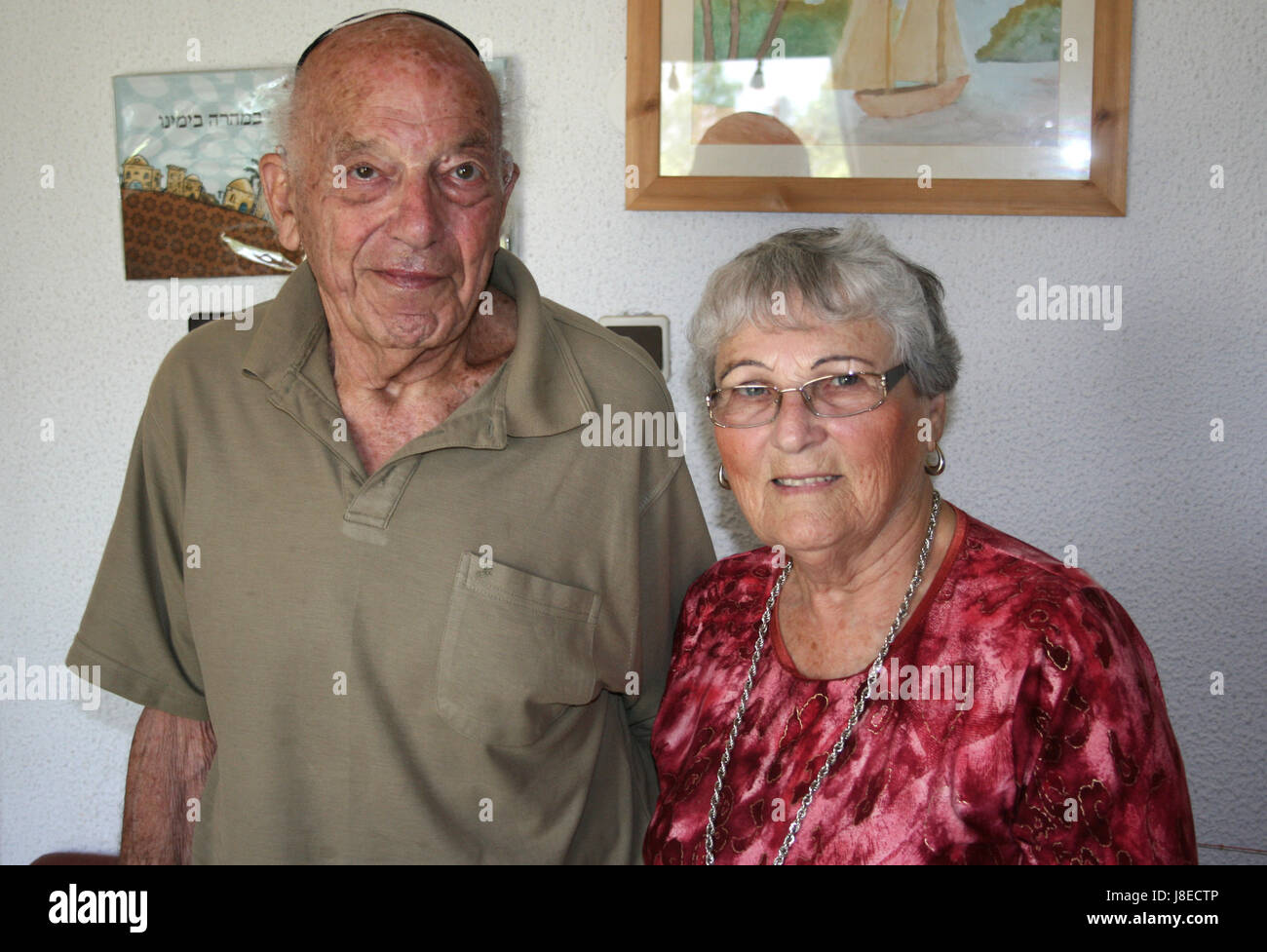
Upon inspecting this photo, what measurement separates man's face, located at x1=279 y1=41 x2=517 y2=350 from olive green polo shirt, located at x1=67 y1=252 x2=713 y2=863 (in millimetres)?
100

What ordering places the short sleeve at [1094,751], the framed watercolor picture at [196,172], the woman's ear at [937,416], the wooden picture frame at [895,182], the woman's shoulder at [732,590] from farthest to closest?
the framed watercolor picture at [196,172] < the wooden picture frame at [895,182] < the woman's shoulder at [732,590] < the woman's ear at [937,416] < the short sleeve at [1094,751]

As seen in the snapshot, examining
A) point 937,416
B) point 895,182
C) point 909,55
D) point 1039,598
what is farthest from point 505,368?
point 909,55

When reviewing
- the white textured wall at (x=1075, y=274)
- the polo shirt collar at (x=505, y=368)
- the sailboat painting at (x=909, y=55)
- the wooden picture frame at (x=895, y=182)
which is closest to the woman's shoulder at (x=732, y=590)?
the polo shirt collar at (x=505, y=368)

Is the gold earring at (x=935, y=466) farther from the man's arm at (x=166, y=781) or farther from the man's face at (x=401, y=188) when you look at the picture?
the man's arm at (x=166, y=781)

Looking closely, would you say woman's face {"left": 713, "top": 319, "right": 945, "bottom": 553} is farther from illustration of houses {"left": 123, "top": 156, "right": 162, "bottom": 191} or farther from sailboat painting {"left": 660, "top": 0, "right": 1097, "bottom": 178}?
illustration of houses {"left": 123, "top": 156, "right": 162, "bottom": 191}

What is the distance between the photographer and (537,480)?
1079 mm

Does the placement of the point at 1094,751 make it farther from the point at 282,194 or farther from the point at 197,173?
the point at 197,173

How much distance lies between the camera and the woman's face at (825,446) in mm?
1004

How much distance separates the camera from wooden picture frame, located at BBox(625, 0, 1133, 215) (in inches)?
65.5

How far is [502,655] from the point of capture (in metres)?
1.04

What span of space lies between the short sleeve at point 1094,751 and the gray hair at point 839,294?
30 centimetres

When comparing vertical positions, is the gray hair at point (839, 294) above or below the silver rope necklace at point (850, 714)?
above

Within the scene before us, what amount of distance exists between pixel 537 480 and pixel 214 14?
1.25m
